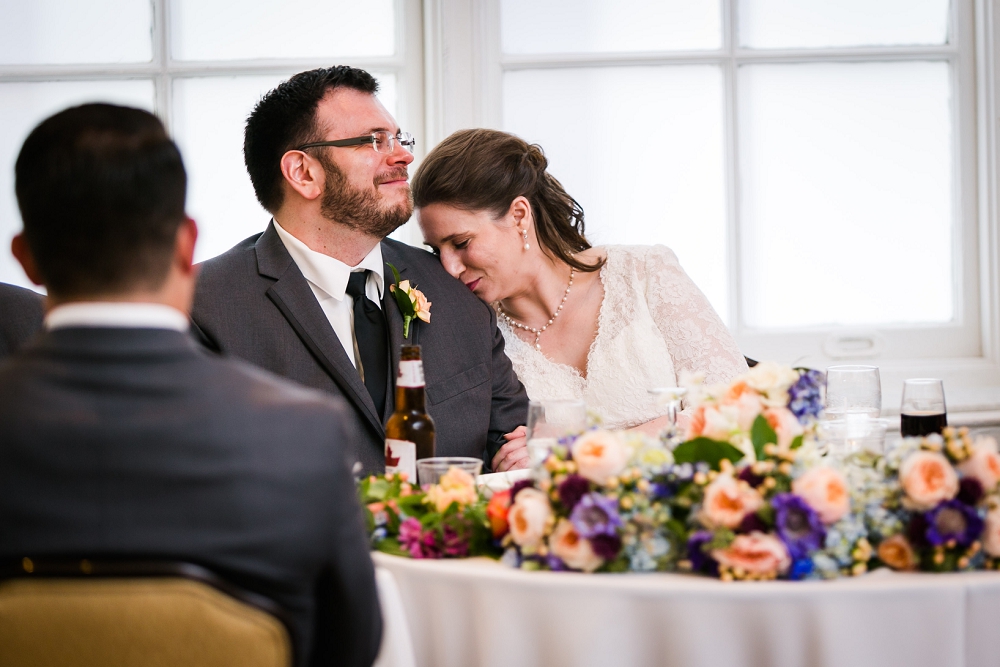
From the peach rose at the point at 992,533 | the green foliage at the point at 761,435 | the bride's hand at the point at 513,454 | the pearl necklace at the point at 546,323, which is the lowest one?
the bride's hand at the point at 513,454

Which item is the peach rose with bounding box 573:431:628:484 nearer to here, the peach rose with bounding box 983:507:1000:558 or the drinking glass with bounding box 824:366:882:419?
the peach rose with bounding box 983:507:1000:558

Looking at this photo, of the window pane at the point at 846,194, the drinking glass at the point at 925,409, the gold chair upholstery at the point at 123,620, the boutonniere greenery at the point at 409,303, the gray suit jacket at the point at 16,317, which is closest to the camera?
the gold chair upholstery at the point at 123,620

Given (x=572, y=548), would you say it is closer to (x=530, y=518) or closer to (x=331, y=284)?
(x=530, y=518)

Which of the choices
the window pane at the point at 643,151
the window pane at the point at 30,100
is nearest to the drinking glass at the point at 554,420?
the window pane at the point at 643,151

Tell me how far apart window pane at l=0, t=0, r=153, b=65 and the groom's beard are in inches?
50.8

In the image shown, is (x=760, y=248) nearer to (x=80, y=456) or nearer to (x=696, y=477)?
(x=696, y=477)

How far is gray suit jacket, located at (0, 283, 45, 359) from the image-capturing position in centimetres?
208

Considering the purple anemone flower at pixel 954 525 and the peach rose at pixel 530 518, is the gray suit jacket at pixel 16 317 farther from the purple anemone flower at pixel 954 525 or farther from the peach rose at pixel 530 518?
the purple anemone flower at pixel 954 525

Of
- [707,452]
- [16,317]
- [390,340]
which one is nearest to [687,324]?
[390,340]

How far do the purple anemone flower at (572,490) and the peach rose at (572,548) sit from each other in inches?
1.1

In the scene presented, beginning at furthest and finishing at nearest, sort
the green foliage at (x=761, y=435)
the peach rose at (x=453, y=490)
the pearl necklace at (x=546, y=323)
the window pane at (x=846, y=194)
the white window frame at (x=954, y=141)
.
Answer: the window pane at (x=846, y=194) → the white window frame at (x=954, y=141) → the pearl necklace at (x=546, y=323) → the peach rose at (x=453, y=490) → the green foliage at (x=761, y=435)

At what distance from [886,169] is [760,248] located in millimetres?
579

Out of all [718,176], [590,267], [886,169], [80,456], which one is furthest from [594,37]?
[80,456]

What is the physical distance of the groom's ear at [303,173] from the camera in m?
2.41
